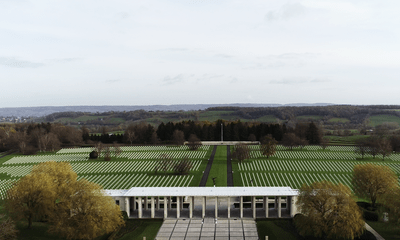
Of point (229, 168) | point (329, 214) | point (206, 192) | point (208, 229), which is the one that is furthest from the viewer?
point (229, 168)

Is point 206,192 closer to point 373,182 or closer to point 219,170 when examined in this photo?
point 373,182

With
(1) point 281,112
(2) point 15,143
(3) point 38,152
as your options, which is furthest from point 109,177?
(1) point 281,112

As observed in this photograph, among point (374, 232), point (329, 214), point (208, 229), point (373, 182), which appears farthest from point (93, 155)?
point (374, 232)

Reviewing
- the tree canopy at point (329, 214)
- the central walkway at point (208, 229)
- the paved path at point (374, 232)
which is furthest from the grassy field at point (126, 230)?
the paved path at point (374, 232)

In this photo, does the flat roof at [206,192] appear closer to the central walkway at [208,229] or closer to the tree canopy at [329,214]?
the central walkway at [208,229]

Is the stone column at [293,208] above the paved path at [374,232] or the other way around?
above

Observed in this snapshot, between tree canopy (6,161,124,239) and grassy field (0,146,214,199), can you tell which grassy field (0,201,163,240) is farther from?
grassy field (0,146,214,199)
